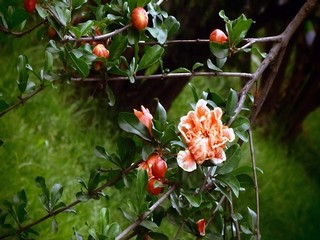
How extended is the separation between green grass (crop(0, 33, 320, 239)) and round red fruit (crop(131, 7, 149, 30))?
0.53 m

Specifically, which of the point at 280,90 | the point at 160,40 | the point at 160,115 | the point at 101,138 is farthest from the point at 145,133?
the point at 280,90

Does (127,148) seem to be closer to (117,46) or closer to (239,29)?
(117,46)

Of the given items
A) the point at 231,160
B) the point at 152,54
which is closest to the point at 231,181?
the point at 231,160

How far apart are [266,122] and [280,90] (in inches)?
8.6

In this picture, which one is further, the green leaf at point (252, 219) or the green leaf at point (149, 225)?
the green leaf at point (252, 219)

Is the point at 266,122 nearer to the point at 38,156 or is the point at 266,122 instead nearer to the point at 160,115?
the point at 38,156

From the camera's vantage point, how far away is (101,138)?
95.0 inches

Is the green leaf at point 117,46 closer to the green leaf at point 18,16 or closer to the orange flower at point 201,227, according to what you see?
the green leaf at point 18,16

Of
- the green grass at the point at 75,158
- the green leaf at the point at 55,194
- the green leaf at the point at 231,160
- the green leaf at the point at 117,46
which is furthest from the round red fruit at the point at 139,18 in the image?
the green grass at the point at 75,158

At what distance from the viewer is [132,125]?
3.22ft

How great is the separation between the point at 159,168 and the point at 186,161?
50 millimetres

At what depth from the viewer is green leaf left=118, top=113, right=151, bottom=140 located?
38.6 inches

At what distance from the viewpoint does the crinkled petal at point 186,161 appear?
0.92 meters

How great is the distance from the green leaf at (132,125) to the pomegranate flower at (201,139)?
0.25 feet
